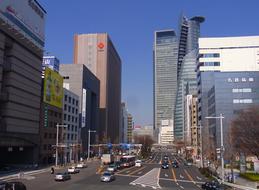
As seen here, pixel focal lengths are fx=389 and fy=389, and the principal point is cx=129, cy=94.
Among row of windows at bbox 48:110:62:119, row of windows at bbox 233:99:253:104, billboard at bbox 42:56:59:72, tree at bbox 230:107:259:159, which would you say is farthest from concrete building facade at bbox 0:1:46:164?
row of windows at bbox 233:99:253:104

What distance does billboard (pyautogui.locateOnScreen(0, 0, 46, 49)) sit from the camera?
258ft

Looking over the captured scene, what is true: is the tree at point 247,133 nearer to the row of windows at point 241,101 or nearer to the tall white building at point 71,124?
the row of windows at point 241,101

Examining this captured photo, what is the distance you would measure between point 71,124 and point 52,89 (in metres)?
29.6

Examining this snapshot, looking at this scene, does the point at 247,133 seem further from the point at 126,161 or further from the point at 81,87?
the point at 81,87

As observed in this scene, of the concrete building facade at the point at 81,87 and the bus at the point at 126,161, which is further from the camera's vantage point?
the concrete building facade at the point at 81,87

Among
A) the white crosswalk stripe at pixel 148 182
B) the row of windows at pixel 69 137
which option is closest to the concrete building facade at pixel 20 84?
the white crosswalk stripe at pixel 148 182

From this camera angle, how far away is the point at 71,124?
13600 cm

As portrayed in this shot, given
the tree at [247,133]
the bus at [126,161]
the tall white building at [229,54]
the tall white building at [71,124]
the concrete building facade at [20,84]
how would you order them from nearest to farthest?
the tree at [247,133] < the concrete building facade at [20,84] < the bus at [126,161] < the tall white building at [71,124] < the tall white building at [229,54]

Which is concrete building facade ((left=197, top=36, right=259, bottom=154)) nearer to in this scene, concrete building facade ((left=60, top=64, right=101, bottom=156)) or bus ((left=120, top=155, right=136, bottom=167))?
bus ((left=120, top=155, right=136, bottom=167))

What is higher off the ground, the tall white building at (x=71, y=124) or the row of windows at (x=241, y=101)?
the row of windows at (x=241, y=101)

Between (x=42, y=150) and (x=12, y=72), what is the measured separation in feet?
95.3

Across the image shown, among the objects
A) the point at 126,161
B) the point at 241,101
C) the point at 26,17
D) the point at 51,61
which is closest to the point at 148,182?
the point at 126,161

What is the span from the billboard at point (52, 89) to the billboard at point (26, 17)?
34.9 ft

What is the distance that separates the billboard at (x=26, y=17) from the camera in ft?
258
